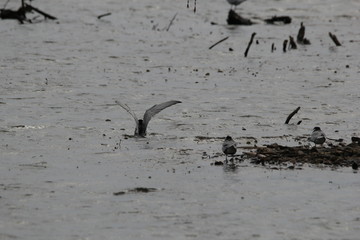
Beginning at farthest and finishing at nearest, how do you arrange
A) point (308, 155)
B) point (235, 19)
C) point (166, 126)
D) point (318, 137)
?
point (235, 19)
point (166, 126)
point (318, 137)
point (308, 155)

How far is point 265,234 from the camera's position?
1071 centimetres

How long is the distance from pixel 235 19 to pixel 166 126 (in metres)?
16.5

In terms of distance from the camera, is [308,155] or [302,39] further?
[302,39]

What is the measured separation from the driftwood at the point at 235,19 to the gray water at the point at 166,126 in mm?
397

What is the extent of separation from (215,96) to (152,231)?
33.1 feet

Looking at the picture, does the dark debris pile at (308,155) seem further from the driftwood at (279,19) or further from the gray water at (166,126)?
the driftwood at (279,19)

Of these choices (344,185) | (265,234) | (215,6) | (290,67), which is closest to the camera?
(265,234)

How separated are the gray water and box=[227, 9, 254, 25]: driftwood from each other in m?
0.40

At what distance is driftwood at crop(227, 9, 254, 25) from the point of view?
33281mm

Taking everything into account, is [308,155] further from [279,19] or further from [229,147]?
[279,19]

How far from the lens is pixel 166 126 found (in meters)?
17.4

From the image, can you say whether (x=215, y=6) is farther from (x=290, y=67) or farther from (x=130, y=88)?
(x=130, y=88)

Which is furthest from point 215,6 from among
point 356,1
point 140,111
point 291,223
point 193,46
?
point 291,223

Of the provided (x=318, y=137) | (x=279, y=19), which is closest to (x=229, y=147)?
(x=318, y=137)
